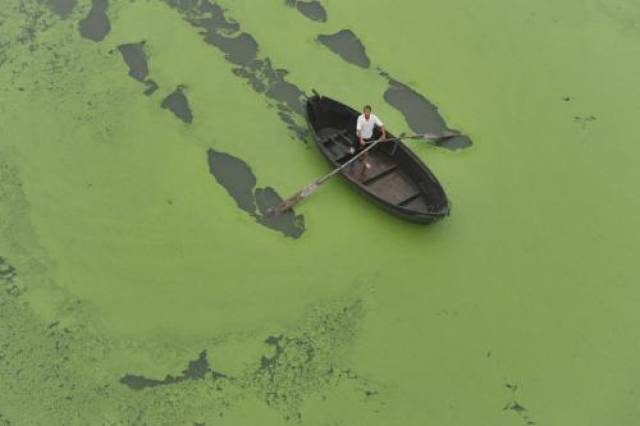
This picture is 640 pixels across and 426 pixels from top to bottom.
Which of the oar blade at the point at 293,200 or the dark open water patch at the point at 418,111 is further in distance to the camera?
the dark open water patch at the point at 418,111

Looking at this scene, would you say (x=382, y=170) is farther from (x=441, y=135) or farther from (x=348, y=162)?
(x=441, y=135)

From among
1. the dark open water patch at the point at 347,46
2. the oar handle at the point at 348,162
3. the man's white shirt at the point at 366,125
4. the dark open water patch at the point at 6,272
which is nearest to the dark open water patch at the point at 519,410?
the oar handle at the point at 348,162

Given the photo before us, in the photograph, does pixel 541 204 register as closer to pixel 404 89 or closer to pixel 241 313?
pixel 404 89

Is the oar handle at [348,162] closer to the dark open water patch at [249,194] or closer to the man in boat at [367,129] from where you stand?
the man in boat at [367,129]

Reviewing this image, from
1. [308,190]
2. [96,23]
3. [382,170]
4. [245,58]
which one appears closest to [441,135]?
[382,170]

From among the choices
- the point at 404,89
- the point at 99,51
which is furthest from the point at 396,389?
the point at 99,51

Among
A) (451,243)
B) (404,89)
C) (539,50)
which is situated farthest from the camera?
(539,50)

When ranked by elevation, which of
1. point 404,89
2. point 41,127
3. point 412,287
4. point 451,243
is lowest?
point 41,127
